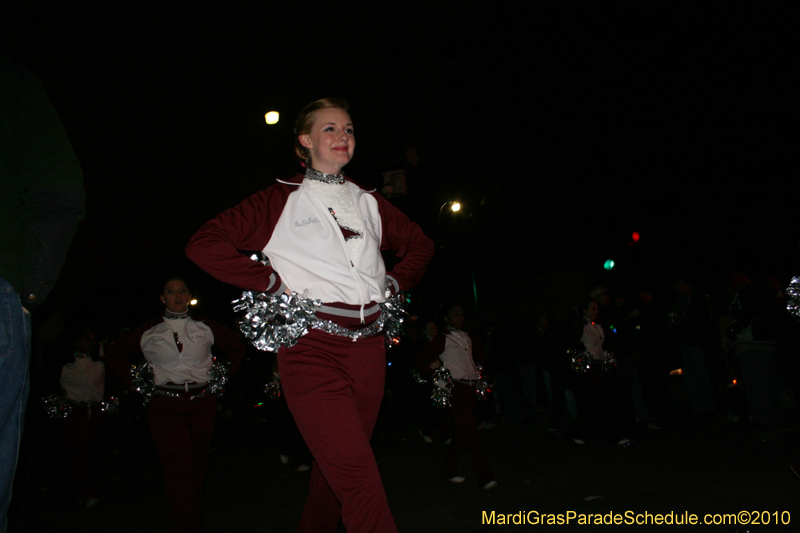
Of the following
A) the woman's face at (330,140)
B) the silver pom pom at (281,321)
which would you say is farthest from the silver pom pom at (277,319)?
the woman's face at (330,140)

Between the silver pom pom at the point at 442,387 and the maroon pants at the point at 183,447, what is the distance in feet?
8.10

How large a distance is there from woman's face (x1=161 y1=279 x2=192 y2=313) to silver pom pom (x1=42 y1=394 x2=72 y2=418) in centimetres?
300

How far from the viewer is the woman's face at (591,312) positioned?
33.1 feet

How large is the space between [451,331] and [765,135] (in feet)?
30.1

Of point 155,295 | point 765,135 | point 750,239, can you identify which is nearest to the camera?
point 765,135

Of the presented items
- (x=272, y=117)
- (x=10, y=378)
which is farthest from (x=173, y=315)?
(x=272, y=117)

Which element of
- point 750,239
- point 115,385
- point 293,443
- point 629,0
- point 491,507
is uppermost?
point 629,0

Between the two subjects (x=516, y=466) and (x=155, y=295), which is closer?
(x=516, y=466)

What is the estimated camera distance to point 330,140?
373cm

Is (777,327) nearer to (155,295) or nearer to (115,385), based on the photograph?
(115,385)

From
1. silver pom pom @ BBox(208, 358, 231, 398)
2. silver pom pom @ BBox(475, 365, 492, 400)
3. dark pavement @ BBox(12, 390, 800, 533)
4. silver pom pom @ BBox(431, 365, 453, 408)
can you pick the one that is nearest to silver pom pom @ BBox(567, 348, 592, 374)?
dark pavement @ BBox(12, 390, 800, 533)

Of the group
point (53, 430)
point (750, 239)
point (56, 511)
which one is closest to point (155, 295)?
point (53, 430)

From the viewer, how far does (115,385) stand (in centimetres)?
850

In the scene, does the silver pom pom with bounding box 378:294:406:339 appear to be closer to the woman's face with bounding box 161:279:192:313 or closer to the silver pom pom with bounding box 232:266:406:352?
the silver pom pom with bounding box 232:266:406:352
